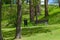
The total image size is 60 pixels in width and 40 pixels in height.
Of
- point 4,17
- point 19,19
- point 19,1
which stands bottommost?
point 4,17

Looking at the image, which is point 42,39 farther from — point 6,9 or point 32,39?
point 6,9

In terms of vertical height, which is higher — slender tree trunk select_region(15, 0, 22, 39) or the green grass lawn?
slender tree trunk select_region(15, 0, 22, 39)

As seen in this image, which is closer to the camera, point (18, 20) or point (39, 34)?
point (18, 20)

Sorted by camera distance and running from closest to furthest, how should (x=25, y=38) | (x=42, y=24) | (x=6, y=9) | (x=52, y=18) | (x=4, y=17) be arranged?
(x=25, y=38) → (x=42, y=24) → (x=52, y=18) → (x=4, y=17) → (x=6, y=9)

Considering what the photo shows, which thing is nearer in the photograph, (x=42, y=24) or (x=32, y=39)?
(x=32, y=39)

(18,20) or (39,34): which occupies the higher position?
(18,20)

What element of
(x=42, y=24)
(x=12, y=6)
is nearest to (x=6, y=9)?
(x=12, y=6)

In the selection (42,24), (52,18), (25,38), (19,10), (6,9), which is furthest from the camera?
(6,9)

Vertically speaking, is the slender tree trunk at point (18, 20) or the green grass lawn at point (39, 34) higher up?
the slender tree trunk at point (18, 20)

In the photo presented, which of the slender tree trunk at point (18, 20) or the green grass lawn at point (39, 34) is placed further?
the green grass lawn at point (39, 34)

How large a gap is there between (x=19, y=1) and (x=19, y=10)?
20.9 inches

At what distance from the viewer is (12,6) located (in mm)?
36562

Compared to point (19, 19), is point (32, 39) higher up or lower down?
Answer: lower down

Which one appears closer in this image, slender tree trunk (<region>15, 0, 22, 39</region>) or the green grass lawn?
slender tree trunk (<region>15, 0, 22, 39</region>)
